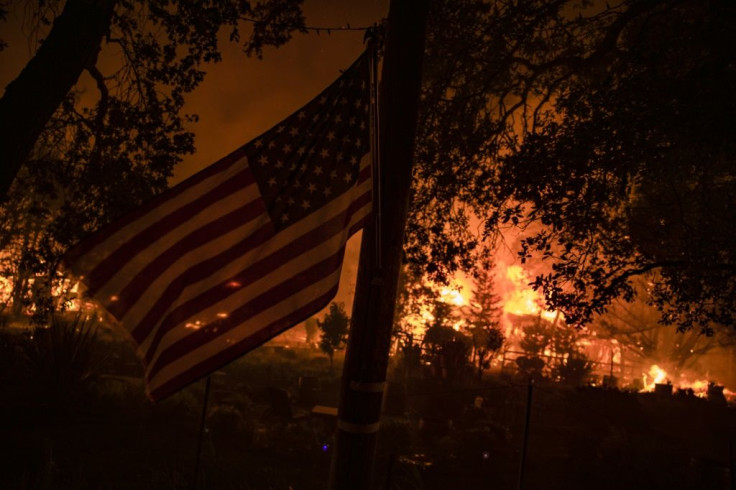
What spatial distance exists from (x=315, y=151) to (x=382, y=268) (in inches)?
44.8

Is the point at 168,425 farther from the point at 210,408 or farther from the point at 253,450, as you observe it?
the point at 253,450

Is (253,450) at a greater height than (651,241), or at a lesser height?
lesser

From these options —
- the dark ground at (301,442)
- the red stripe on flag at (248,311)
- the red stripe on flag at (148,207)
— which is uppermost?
the red stripe on flag at (148,207)

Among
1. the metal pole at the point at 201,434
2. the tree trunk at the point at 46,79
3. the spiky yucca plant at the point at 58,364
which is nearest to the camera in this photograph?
the tree trunk at the point at 46,79

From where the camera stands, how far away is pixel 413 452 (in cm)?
1151

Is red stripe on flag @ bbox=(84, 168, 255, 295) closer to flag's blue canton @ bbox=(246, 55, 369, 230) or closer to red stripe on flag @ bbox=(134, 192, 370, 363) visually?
flag's blue canton @ bbox=(246, 55, 369, 230)

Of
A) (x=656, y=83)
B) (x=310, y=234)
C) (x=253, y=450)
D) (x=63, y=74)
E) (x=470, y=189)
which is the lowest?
(x=253, y=450)

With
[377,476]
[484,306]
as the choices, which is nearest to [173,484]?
[377,476]

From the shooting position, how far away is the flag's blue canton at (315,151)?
11.5 feet

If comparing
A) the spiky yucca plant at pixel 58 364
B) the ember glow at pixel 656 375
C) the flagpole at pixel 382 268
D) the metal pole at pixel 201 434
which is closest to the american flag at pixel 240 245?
the flagpole at pixel 382 268

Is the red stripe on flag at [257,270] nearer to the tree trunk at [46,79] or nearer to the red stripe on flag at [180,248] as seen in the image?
the red stripe on flag at [180,248]

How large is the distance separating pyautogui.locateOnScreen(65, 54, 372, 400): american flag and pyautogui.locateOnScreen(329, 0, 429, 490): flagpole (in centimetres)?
21

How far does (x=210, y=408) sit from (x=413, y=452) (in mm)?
6019

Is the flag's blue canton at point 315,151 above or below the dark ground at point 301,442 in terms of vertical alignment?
above
